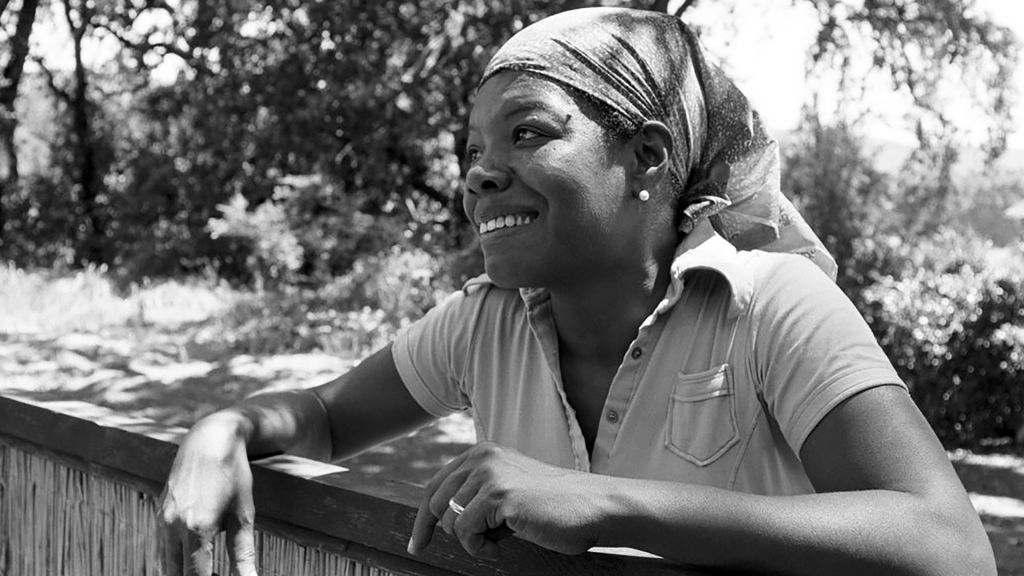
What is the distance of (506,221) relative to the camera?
1.67m

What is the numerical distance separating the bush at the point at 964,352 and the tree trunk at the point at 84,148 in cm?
1350

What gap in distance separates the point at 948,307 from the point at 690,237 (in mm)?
7510

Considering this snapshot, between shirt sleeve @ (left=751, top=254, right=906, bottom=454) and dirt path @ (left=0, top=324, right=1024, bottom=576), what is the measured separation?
4223mm

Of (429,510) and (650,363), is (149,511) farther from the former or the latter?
(650,363)

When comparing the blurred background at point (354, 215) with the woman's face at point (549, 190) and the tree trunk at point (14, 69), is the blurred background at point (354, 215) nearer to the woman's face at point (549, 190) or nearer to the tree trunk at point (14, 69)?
the tree trunk at point (14, 69)

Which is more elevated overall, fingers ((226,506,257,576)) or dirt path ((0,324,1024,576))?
fingers ((226,506,257,576))

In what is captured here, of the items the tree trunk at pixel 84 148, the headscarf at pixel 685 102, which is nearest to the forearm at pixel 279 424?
the headscarf at pixel 685 102

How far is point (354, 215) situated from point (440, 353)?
10499mm

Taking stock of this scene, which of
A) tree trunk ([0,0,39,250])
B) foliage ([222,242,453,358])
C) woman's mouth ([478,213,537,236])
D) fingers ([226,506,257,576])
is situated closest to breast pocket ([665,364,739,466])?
woman's mouth ([478,213,537,236])

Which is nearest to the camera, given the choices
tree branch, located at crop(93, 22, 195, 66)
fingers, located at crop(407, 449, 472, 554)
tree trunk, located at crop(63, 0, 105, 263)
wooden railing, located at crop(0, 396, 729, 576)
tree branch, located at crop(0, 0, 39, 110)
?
fingers, located at crop(407, 449, 472, 554)

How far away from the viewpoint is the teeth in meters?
1.65

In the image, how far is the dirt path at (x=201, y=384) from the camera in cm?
620

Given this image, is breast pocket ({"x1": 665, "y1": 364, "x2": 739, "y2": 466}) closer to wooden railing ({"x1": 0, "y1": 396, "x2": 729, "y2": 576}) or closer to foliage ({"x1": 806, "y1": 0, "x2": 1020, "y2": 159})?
wooden railing ({"x1": 0, "y1": 396, "x2": 729, "y2": 576})

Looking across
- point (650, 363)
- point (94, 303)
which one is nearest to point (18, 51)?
point (94, 303)
